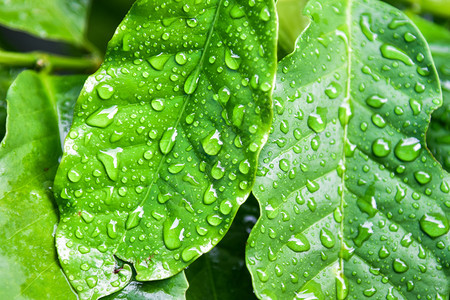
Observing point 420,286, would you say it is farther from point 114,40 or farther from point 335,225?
point 114,40

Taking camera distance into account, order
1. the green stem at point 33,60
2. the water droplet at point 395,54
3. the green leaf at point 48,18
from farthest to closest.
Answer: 1. the green leaf at point 48,18
2. the green stem at point 33,60
3. the water droplet at point 395,54

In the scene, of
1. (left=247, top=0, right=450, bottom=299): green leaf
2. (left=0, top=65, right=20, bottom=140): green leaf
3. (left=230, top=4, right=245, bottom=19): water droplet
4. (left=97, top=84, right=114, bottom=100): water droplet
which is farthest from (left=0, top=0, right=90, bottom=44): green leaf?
(left=247, top=0, right=450, bottom=299): green leaf

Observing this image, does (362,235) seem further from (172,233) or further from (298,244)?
(172,233)

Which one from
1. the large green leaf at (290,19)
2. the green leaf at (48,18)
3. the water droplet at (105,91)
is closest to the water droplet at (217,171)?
the water droplet at (105,91)

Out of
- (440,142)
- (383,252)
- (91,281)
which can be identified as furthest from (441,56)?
(91,281)

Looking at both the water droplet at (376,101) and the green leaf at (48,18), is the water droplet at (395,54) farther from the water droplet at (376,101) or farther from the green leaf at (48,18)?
the green leaf at (48,18)

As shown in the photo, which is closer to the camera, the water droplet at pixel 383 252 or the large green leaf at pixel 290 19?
the water droplet at pixel 383 252
